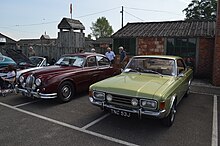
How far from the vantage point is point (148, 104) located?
12.6 ft

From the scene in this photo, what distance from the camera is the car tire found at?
6.02 metres

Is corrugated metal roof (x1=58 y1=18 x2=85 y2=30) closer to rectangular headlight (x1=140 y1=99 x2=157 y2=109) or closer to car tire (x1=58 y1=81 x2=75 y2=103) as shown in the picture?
car tire (x1=58 y1=81 x2=75 y2=103)

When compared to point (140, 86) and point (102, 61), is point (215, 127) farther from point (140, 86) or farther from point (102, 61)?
point (102, 61)

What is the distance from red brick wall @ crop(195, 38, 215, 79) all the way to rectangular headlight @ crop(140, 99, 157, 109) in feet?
30.9

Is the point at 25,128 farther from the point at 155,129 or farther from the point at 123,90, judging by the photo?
the point at 155,129

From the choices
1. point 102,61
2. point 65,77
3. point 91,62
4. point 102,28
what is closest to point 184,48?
point 102,61

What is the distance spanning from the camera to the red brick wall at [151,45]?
1325 cm

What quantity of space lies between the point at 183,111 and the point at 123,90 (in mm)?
2465

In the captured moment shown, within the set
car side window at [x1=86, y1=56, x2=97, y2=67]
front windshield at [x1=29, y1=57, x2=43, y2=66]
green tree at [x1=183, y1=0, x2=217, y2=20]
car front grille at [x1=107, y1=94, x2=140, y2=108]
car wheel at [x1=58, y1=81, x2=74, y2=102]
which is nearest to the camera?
car front grille at [x1=107, y1=94, x2=140, y2=108]

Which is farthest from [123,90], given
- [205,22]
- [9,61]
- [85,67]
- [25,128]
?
[205,22]

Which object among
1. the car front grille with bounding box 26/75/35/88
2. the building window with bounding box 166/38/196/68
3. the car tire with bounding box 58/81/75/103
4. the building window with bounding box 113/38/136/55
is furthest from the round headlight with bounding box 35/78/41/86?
the building window with bounding box 113/38/136/55

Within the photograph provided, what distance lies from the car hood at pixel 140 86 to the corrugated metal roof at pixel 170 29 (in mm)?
8482

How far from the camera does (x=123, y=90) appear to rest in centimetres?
405

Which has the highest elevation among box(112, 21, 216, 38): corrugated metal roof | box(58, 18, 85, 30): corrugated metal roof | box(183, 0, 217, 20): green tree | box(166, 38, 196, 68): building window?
box(183, 0, 217, 20): green tree
